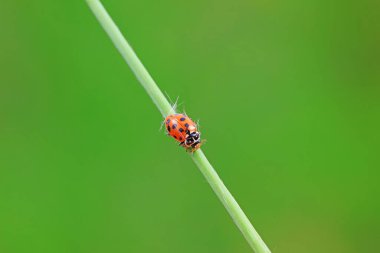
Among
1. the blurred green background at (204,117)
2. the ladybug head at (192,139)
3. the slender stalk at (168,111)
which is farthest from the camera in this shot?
the blurred green background at (204,117)

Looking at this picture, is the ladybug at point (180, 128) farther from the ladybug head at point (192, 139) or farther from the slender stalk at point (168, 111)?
the slender stalk at point (168, 111)

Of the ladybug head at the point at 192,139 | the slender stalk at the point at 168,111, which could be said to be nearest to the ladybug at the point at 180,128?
the ladybug head at the point at 192,139

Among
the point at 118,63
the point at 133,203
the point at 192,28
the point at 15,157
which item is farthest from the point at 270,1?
the point at 15,157

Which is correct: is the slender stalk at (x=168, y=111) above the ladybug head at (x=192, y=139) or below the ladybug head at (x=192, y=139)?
below

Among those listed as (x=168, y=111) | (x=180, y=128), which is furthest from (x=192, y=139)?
(x=168, y=111)

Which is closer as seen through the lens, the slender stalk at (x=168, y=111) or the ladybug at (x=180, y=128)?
the slender stalk at (x=168, y=111)

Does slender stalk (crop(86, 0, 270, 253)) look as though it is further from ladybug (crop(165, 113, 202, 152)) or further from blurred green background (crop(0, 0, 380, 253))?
blurred green background (crop(0, 0, 380, 253))

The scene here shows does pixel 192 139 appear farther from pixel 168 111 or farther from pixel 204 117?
pixel 204 117
